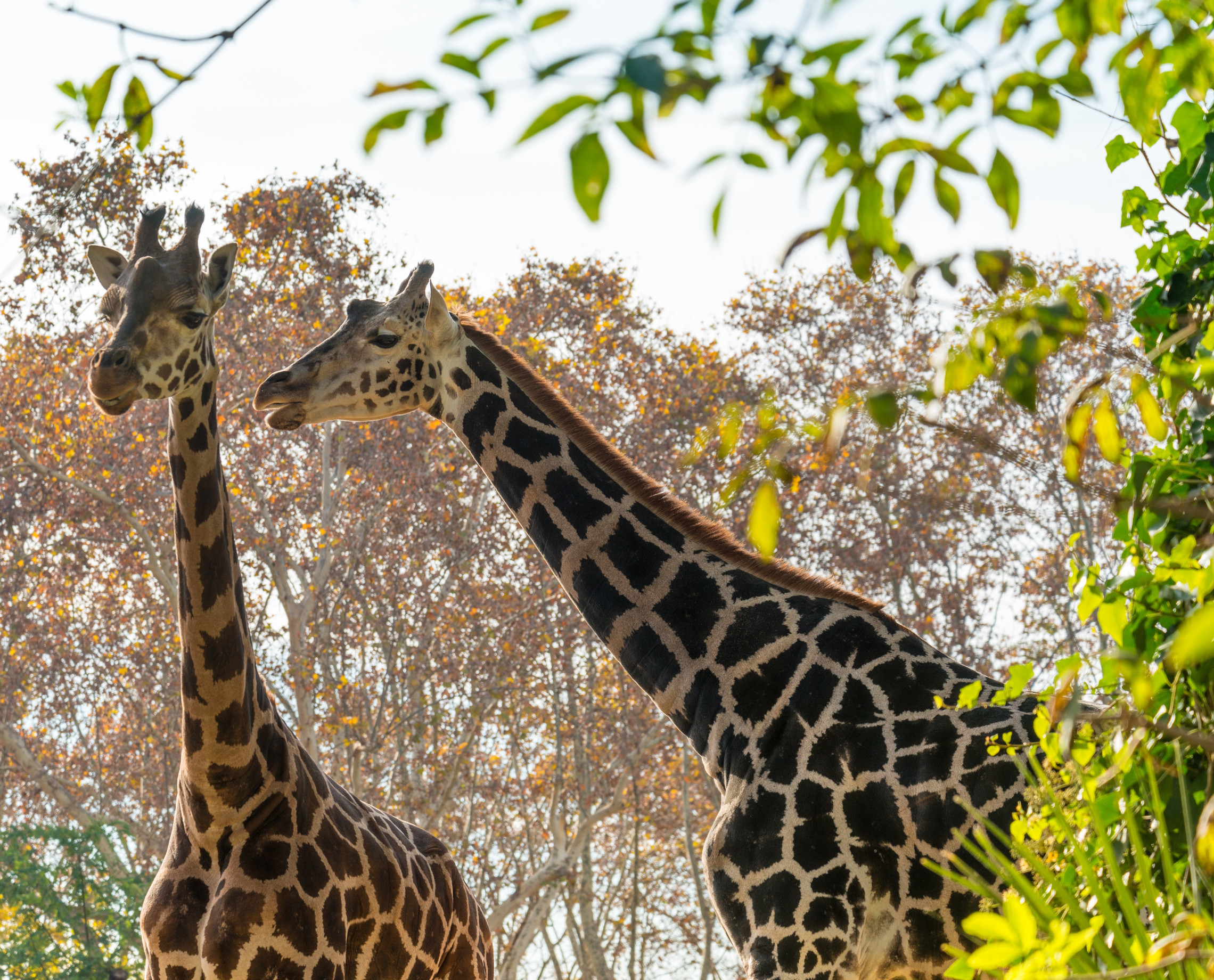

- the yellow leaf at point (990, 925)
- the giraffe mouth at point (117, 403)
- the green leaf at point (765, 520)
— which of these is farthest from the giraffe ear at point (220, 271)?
the yellow leaf at point (990, 925)

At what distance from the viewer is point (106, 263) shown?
14.8 ft

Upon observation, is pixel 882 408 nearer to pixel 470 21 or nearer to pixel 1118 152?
pixel 470 21

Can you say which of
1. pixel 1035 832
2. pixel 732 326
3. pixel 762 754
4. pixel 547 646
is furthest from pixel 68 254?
pixel 1035 832

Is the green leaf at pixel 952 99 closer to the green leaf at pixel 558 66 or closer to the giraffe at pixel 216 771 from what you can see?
the green leaf at pixel 558 66

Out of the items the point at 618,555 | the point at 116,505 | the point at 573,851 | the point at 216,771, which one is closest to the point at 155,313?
the point at 216,771

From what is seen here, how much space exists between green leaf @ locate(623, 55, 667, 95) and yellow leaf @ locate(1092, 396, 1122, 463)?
75 cm

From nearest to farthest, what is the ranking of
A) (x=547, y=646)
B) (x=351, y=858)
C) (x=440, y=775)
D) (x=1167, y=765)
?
(x=1167, y=765) → (x=351, y=858) → (x=440, y=775) → (x=547, y=646)

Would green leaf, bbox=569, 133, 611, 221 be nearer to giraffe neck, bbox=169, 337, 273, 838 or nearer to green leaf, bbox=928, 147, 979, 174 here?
green leaf, bbox=928, 147, 979, 174

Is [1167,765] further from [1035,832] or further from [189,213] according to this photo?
[189,213]

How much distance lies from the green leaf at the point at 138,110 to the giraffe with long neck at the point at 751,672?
2758 mm

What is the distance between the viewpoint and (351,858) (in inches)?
177

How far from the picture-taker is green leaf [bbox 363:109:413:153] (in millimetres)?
1302

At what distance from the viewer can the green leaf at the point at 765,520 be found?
1403mm

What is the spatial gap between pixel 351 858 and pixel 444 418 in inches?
→ 73.8
